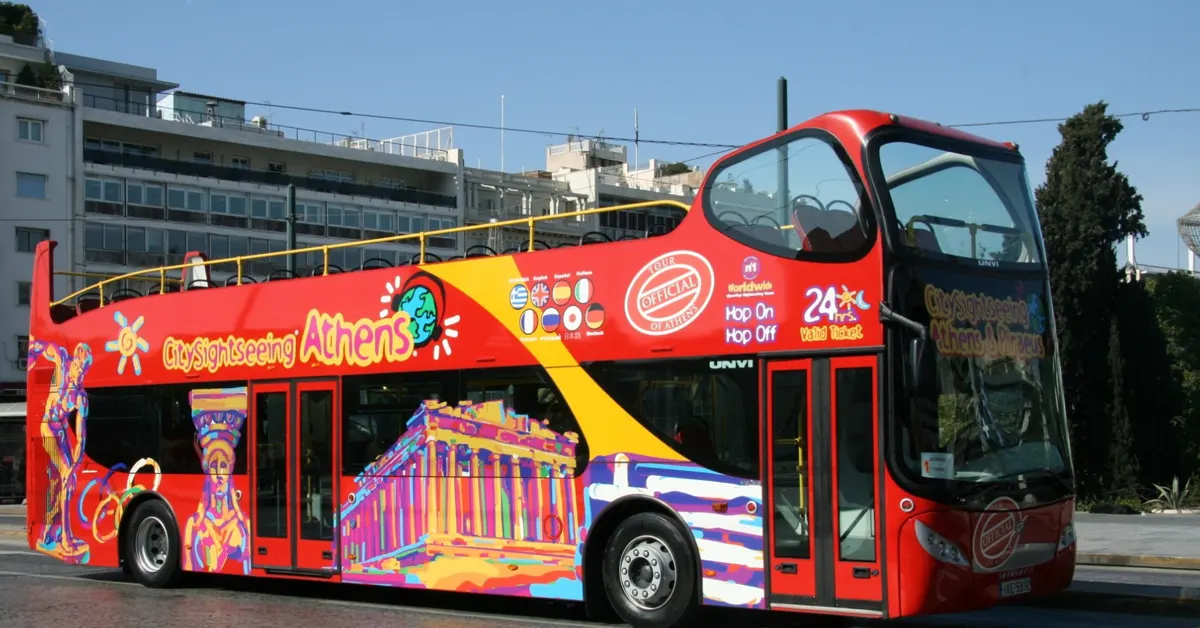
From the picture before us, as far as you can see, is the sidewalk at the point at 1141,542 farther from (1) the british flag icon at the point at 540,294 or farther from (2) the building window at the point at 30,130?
(2) the building window at the point at 30,130

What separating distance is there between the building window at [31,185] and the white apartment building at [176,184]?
6cm

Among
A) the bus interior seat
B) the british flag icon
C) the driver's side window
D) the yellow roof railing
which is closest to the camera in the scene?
the bus interior seat

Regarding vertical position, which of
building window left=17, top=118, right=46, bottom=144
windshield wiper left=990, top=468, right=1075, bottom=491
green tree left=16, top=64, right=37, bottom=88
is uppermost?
green tree left=16, top=64, right=37, bottom=88

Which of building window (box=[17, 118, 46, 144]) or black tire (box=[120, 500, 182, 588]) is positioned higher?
building window (box=[17, 118, 46, 144])

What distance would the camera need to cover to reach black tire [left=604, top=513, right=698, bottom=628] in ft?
37.2

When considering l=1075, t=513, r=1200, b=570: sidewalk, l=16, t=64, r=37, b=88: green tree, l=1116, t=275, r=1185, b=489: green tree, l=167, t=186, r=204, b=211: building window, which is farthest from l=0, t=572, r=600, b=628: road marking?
l=16, t=64, r=37, b=88: green tree

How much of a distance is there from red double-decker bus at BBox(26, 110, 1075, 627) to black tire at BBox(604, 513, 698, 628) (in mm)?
26

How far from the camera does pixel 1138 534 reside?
2033 cm

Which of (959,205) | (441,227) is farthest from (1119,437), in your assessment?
(441,227)

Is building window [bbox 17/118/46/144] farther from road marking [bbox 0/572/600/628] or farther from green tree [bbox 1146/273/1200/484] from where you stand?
road marking [bbox 0/572/600/628]

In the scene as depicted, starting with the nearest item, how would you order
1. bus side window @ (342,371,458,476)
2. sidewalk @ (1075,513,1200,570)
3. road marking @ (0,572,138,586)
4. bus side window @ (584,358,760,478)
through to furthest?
bus side window @ (584,358,760,478) < bus side window @ (342,371,458,476) < sidewalk @ (1075,513,1200,570) < road marking @ (0,572,138,586)

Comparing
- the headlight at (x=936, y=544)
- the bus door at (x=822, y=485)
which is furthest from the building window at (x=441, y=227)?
the headlight at (x=936, y=544)

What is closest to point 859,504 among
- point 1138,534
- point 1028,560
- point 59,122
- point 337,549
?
point 1028,560

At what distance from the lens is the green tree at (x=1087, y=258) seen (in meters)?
29.6
